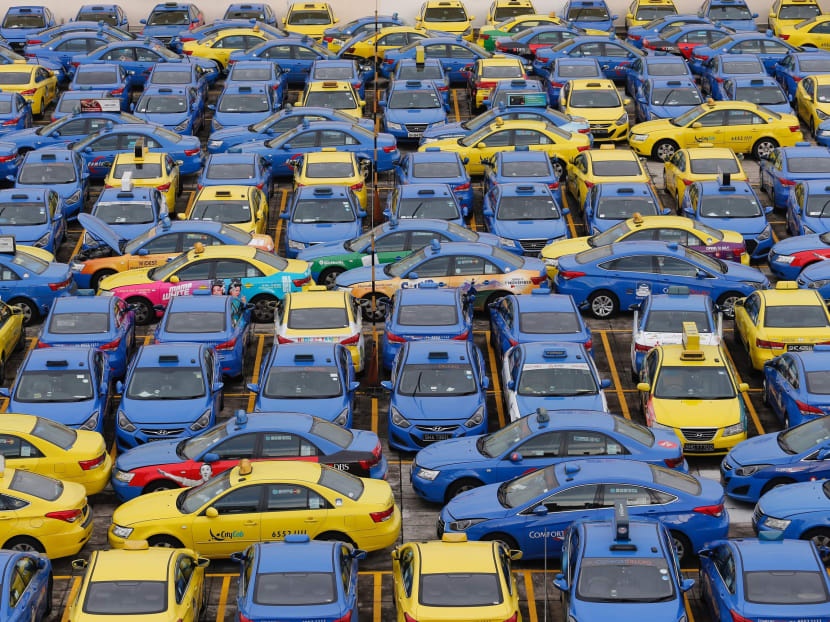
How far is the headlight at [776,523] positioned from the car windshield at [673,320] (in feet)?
20.6

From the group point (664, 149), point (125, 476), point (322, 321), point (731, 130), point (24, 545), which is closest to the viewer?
point (24, 545)

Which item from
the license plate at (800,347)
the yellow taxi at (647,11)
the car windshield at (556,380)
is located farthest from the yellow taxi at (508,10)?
the car windshield at (556,380)

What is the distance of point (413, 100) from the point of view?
38594 millimetres

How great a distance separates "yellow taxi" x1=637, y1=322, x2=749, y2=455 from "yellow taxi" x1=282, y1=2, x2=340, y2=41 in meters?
26.4

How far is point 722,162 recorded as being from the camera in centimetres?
3328

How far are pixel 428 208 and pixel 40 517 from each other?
13.3 meters

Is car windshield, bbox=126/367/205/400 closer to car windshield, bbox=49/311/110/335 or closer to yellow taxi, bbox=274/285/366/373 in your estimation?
yellow taxi, bbox=274/285/366/373

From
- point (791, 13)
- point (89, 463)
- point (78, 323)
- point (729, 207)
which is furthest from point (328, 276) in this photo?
point (791, 13)

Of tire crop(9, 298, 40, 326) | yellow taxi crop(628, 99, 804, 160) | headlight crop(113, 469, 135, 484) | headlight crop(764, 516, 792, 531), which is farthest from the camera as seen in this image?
yellow taxi crop(628, 99, 804, 160)

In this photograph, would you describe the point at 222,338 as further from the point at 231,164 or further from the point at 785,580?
the point at 785,580

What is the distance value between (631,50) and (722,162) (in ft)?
36.3

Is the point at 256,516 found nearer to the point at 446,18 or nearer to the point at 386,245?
the point at 386,245

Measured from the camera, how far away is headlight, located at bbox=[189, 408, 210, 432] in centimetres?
2312

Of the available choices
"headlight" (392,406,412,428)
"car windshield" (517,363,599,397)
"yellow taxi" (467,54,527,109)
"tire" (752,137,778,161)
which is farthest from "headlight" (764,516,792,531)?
"yellow taxi" (467,54,527,109)
